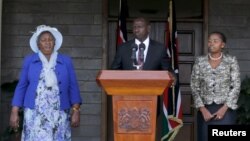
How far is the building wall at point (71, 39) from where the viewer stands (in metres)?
8.67

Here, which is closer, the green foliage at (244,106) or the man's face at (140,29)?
the man's face at (140,29)

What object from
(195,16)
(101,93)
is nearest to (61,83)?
(101,93)

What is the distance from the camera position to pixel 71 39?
28.5 feet

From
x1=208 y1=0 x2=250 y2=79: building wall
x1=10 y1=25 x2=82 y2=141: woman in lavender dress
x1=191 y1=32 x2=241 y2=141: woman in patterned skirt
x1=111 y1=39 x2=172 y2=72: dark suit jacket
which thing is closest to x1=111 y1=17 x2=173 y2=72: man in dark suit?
x1=111 y1=39 x2=172 y2=72: dark suit jacket

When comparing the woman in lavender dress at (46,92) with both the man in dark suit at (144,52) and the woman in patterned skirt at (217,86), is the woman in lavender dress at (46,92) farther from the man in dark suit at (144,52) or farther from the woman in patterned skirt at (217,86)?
the woman in patterned skirt at (217,86)

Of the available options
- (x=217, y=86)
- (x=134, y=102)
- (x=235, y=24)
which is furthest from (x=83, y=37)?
(x=134, y=102)

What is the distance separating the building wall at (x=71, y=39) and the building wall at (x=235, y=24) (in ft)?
4.84

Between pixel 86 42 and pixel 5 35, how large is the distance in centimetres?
104

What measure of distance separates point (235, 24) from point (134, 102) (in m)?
3.93

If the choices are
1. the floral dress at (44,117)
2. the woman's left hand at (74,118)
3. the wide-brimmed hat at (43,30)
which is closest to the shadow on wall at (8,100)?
the floral dress at (44,117)

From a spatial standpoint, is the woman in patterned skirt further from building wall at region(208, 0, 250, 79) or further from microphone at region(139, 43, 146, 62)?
building wall at region(208, 0, 250, 79)

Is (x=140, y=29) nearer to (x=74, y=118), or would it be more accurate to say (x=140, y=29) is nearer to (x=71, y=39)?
(x=74, y=118)

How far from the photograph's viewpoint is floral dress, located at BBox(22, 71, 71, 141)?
6.46m

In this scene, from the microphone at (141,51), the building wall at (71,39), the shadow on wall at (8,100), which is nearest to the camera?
the microphone at (141,51)
